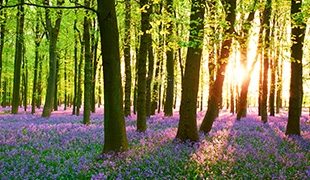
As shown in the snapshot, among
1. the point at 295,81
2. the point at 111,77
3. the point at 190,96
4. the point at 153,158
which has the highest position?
the point at 295,81

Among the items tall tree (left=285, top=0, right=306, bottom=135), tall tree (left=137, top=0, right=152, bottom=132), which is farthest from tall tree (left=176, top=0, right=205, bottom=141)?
tall tree (left=285, top=0, right=306, bottom=135)

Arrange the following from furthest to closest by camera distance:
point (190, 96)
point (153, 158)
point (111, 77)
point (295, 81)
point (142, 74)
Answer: point (295, 81), point (142, 74), point (190, 96), point (111, 77), point (153, 158)

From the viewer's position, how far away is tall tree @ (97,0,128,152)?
11.2m

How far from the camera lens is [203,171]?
906cm

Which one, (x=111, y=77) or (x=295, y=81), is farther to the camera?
(x=295, y=81)

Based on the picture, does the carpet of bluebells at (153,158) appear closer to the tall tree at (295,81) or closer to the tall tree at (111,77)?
the tall tree at (111,77)

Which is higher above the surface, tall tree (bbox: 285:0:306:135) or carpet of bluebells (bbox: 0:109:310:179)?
tall tree (bbox: 285:0:306:135)

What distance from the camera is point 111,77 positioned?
11391 mm

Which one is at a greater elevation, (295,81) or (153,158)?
(295,81)

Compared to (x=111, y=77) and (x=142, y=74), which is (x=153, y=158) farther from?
(x=142, y=74)

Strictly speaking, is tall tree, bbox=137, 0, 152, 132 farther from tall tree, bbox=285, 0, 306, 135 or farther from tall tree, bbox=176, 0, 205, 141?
tall tree, bbox=285, 0, 306, 135

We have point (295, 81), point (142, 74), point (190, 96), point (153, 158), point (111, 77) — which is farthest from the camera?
point (295, 81)

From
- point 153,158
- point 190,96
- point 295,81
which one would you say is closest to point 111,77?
point 153,158

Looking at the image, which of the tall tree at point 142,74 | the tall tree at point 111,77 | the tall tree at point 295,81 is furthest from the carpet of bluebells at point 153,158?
the tall tree at point 295,81
